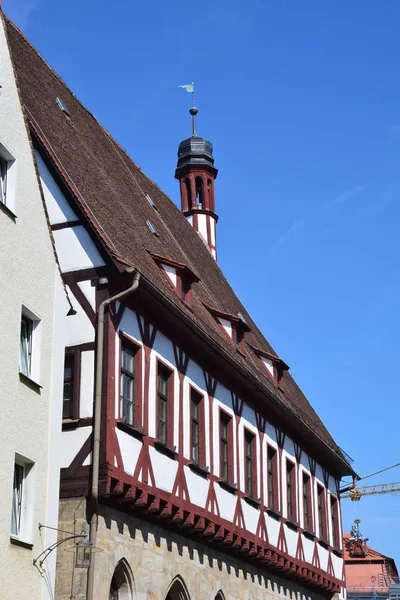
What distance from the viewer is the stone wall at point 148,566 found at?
18344 millimetres

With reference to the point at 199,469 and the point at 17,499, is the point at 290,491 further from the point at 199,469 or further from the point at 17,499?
the point at 17,499

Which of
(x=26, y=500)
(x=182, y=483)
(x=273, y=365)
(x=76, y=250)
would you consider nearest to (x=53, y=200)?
(x=76, y=250)

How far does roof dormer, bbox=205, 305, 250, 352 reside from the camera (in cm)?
2600

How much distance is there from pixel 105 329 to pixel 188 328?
3.11 metres

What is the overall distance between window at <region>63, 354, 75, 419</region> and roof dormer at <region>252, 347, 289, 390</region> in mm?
10021

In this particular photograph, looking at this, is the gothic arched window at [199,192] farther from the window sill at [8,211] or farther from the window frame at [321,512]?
the window sill at [8,211]

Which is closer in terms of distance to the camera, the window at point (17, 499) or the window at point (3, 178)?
the window at point (17, 499)

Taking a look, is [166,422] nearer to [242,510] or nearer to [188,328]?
[188,328]

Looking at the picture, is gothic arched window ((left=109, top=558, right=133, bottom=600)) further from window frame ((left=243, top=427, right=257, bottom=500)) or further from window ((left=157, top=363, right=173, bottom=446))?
window frame ((left=243, top=427, right=257, bottom=500))

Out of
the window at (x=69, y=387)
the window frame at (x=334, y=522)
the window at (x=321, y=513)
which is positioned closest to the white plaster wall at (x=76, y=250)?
the window at (x=69, y=387)

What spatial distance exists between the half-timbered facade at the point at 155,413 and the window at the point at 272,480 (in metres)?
0.07

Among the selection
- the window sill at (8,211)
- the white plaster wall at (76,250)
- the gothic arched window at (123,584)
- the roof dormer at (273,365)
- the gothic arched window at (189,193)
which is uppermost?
the gothic arched window at (189,193)

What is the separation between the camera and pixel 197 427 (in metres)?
23.1

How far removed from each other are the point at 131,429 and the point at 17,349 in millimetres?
4007
